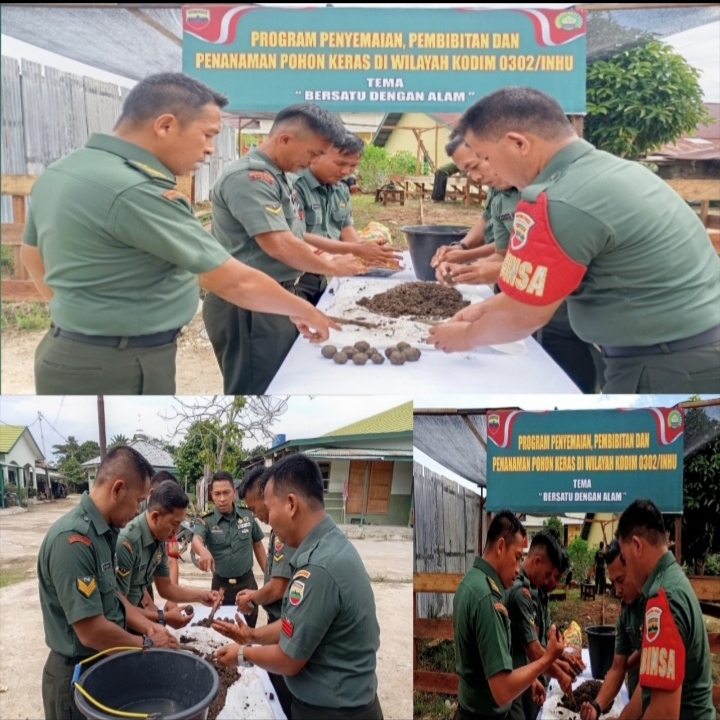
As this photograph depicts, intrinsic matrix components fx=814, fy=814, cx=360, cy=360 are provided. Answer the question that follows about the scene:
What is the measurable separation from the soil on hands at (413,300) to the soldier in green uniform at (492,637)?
0.87 metres

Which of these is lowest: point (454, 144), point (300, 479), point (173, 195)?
point (300, 479)

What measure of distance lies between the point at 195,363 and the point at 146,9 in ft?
4.40

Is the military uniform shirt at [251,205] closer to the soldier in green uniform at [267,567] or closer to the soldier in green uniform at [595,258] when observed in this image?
the soldier in green uniform at [595,258]

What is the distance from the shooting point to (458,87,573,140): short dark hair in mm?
2973

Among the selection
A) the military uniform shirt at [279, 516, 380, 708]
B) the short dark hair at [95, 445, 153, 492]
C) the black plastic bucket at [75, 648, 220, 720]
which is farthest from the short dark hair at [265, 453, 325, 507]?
the black plastic bucket at [75, 648, 220, 720]

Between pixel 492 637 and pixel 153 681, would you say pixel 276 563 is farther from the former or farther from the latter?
pixel 492 637

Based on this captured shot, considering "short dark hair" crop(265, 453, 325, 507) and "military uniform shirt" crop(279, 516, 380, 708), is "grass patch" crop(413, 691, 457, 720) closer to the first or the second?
"military uniform shirt" crop(279, 516, 380, 708)

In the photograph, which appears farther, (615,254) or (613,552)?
(613,552)

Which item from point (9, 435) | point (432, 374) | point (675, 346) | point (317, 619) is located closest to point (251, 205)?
point (432, 374)

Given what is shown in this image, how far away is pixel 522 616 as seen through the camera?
3.20 meters

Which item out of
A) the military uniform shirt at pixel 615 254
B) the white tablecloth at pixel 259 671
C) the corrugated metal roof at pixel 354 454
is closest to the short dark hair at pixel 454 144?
the military uniform shirt at pixel 615 254

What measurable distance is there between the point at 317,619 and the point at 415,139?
178cm

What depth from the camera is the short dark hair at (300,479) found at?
304 cm

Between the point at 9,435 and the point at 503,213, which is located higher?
the point at 503,213
